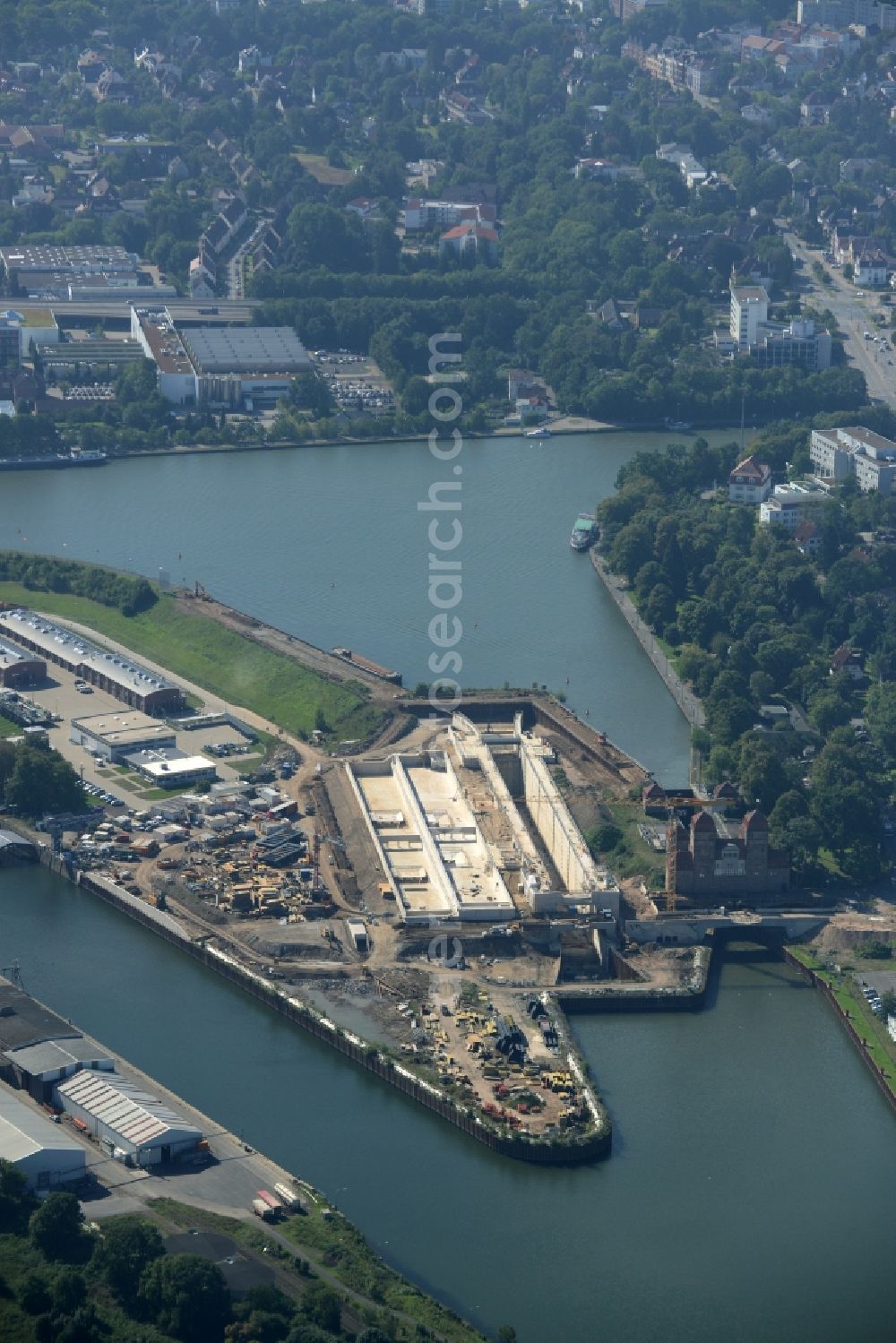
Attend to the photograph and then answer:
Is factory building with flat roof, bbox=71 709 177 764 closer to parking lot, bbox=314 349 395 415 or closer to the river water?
the river water

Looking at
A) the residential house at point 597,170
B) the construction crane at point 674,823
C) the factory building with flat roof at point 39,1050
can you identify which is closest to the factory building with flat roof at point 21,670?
the construction crane at point 674,823

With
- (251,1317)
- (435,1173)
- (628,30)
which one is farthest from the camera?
(628,30)

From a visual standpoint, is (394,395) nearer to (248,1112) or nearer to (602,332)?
(602,332)

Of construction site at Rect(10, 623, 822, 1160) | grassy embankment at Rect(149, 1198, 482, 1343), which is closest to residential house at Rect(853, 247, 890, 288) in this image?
construction site at Rect(10, 623, 822, 1160)

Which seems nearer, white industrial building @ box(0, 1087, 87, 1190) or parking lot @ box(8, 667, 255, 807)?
white industrial building @ box(0, 1087, 87, 1190)

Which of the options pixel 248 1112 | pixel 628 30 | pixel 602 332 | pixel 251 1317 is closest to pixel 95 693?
pixel 248 1112

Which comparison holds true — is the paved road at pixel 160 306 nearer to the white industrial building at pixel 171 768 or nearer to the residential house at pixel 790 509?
the residential house at pixel 790 509
